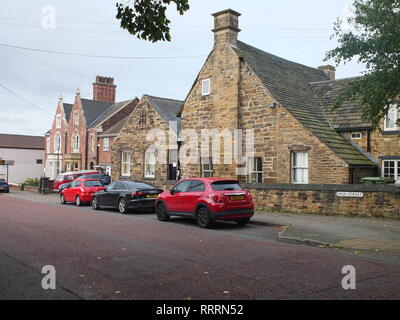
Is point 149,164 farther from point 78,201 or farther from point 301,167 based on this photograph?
point 301,167

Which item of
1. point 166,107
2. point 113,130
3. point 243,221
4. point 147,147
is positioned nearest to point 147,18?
point 243,221

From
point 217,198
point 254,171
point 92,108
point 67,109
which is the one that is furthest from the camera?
point 67,109

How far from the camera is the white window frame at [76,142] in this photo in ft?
161

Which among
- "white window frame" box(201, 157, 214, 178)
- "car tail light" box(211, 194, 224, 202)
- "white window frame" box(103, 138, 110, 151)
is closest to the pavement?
"car tail light" box(211, 194, 224, 202)

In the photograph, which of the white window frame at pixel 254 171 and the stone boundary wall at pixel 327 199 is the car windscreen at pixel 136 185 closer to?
the stone boundary wall at pixel 327 199

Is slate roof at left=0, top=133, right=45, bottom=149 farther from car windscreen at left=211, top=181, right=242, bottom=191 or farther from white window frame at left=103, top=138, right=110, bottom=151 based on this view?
car windscreen at left=211, top=181, right=242, bottom=191

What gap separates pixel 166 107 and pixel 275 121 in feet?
43.8

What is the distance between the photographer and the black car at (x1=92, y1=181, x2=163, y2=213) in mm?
18969

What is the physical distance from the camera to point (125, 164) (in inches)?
1211

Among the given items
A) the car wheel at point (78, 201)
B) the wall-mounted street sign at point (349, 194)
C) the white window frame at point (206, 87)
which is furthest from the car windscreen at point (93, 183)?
the wall-mounted street sign at point (349, 194)

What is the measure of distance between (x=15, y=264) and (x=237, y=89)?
1703cm

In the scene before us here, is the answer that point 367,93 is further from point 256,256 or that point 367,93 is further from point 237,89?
point 237,89

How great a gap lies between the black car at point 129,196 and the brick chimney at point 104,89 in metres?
35.0
